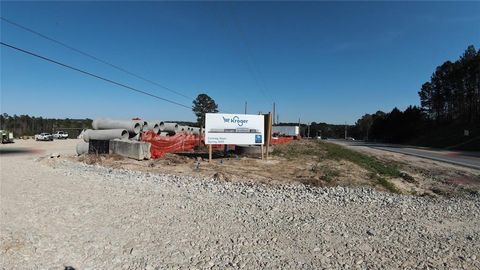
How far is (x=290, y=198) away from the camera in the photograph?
9945mm

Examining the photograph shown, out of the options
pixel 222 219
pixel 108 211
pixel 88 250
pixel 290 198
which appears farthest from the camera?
pixel 290 198

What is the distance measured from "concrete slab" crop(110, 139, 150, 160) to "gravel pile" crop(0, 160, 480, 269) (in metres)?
9.20

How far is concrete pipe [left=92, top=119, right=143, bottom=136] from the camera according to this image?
2705 centimetres

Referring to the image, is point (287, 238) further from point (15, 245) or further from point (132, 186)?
point (132, 186)

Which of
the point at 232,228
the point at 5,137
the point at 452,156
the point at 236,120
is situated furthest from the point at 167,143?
the point at 5,137

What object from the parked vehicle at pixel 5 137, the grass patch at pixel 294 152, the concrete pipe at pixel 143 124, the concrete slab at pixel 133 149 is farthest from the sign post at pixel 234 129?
the parked vehicle at pixel 5 137

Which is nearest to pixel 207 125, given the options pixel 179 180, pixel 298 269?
pixel 179 180

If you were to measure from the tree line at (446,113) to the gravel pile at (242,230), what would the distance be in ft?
179

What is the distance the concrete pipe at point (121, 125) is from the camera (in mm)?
27047

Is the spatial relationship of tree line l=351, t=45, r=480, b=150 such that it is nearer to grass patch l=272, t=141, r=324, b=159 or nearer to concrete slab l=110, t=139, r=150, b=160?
grass patch l=272, t=141, r=324, b=159

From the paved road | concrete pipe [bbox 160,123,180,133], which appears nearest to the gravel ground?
the paved road

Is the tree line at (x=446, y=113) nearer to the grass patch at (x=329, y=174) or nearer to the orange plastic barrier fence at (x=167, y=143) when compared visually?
the orange plastic barrier fence at (x=167, y=143)

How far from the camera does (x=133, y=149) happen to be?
2069 centimetres

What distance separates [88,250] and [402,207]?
6.98 m
